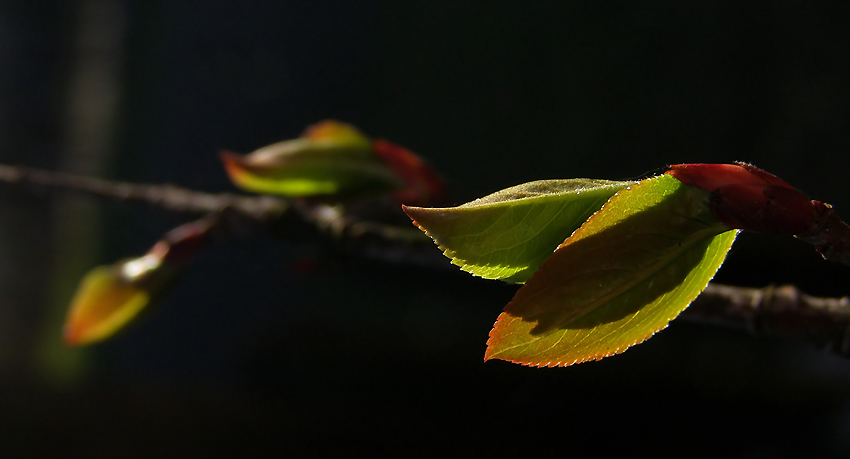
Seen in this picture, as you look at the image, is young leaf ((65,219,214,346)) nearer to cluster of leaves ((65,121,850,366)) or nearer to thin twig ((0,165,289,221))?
thin twig ((0,165,289,221))

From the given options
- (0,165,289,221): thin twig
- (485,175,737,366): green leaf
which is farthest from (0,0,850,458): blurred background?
(485,175,737,366): green leaf

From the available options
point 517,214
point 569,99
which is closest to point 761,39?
point 569,99

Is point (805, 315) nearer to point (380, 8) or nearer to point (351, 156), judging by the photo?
point (351, 156)

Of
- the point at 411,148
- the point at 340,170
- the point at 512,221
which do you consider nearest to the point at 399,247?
the point at 340,170

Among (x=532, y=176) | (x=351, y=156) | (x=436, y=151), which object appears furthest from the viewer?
(x=436, y=151)

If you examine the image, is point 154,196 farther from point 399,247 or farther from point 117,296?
point 399,247

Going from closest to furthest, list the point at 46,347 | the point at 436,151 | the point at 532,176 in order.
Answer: the point at 532,176 → the point at 436,151 → the point at 46,347
